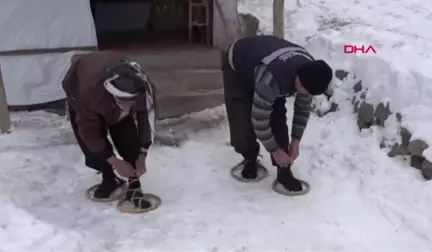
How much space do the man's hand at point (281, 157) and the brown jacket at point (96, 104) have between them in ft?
→ 3.05

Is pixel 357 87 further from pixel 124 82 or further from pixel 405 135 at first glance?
pixel 124 82

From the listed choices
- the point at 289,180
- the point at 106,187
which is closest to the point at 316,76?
the point at 289,180

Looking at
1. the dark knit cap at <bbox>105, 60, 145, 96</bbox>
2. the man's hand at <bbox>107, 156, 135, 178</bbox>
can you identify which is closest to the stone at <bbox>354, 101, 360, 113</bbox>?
the man's hand at <bbox>107, 156, 135, 178</bbox>

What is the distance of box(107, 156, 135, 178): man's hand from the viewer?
12.8 ft

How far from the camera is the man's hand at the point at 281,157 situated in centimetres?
411

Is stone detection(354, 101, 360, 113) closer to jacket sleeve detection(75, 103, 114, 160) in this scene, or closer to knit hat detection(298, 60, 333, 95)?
knit hat detection(298, 60, 333, 95)

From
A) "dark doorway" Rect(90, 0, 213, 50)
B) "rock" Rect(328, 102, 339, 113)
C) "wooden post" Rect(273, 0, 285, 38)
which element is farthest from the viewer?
"dark doorway" Rect(90, 0, 213, 50)

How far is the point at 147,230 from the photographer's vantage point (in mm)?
3871

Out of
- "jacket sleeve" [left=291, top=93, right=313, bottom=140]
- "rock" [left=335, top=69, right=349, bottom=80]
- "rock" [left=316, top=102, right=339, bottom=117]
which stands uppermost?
"jacket sleeve" [left=291, top=93, right=313, bottom=140]

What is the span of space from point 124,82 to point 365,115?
2.45 meters

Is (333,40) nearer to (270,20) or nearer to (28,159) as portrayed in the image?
(270,20)

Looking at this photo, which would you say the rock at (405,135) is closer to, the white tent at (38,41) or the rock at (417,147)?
the rock at (417,147)

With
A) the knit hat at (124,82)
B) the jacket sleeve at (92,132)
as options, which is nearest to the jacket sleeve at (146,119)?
the knit hat at (124,82)

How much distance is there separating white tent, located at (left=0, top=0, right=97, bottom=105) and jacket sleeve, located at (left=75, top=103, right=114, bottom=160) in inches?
121
